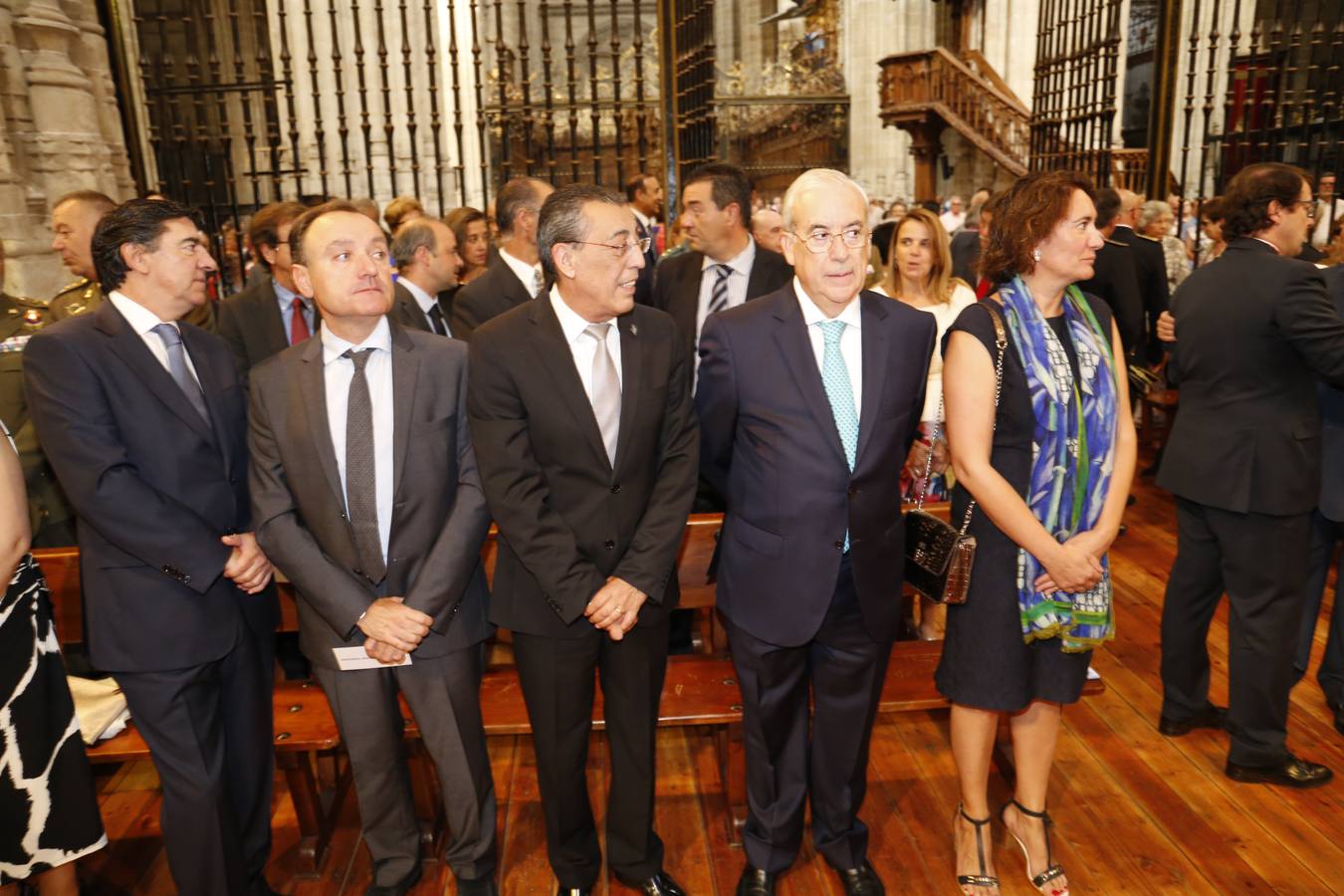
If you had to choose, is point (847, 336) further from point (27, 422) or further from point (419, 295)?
point (27, 422)

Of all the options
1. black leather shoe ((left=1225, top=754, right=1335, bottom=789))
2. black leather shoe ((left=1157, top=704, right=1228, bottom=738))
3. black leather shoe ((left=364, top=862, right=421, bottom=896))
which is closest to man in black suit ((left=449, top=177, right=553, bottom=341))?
black leather shoe ((left=364, top=862, right=421, bottom=896))

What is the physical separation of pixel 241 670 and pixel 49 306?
5.60 ft

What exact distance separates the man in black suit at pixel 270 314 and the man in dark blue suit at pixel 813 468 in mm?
2178

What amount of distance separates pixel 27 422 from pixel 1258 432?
12.0 feet

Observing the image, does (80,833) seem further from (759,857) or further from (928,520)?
(928,520)

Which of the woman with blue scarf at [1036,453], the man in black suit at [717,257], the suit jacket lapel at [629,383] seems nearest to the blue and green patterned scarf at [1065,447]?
the woman with blue scarf at [1036,453]

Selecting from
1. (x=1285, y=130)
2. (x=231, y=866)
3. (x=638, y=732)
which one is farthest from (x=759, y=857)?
(x=1285, y=130)

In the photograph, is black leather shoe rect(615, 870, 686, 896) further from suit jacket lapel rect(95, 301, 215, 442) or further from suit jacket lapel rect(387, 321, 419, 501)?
suit jacket lapel rect(95, 301, 215, 442)

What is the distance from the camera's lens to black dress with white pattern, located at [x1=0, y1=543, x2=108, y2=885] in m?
2.06

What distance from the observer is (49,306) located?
3154 mm

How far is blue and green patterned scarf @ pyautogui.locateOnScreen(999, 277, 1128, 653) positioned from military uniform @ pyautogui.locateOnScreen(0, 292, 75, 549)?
108 inches

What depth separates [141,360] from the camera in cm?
209

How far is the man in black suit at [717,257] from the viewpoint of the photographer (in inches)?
142

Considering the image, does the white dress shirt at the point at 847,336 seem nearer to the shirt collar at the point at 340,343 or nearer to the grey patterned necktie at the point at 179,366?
the shirt collar at the point at 340,343
